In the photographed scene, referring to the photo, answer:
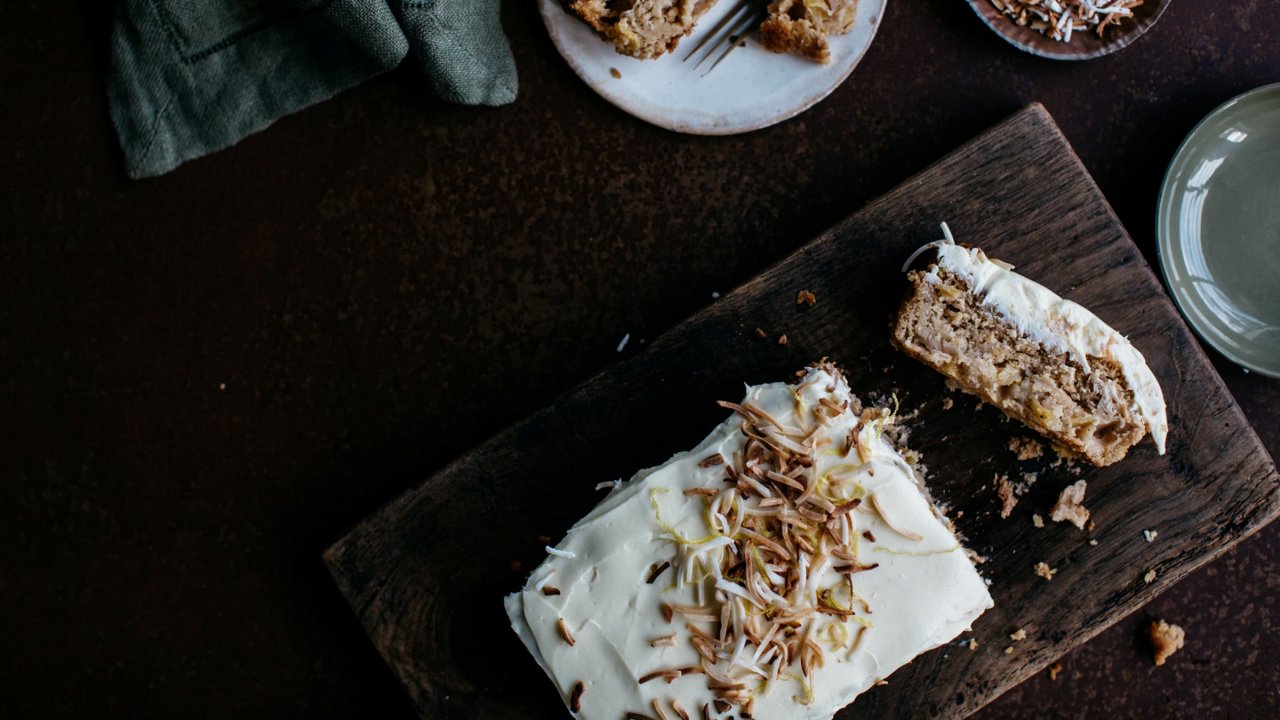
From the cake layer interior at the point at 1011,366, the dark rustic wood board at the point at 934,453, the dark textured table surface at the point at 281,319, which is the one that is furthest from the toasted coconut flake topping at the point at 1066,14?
the cake layer interior at the point at 1011,366

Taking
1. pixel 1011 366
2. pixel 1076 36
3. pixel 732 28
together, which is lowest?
pixel 1011 366

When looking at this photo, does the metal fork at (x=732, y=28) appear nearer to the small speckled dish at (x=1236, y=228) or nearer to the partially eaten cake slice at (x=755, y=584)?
the partially eaten cake slice at (x=755, y=584)

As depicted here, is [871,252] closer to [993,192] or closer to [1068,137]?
[993,192]

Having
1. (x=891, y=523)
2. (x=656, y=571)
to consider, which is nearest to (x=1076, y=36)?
(x=891, y=523)

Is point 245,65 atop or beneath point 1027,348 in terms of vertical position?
atop

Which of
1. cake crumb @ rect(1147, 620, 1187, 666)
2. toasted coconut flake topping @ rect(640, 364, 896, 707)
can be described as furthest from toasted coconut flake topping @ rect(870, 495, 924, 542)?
cake crumb @ rect(1147, 620, 1187, 666)

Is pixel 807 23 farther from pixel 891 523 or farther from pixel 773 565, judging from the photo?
pixel 773 565
